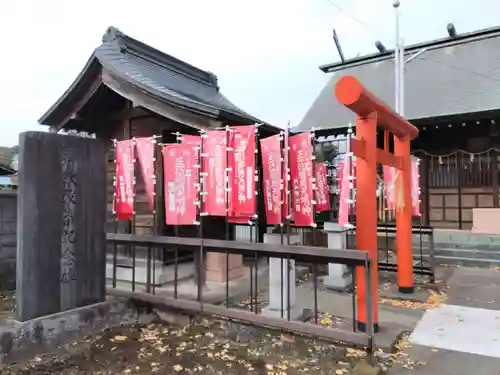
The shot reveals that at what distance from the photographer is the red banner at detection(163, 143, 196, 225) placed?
21.0ft

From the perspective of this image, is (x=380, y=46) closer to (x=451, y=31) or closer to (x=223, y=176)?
(x=451, y=31)

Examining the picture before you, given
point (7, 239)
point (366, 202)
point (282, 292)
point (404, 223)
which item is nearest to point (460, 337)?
point (366, 202)

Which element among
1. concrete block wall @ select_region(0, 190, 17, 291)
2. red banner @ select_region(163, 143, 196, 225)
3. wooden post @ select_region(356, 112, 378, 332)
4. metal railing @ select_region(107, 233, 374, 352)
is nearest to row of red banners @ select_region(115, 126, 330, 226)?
red banner @ select_region(163, 143, 196, 225)

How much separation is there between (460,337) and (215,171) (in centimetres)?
420

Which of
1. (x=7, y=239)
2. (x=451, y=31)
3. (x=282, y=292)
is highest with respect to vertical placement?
(x=451, y=31)

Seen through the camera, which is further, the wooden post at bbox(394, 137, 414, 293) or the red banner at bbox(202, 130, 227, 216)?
the wooden post at bbox(394, 137, 414, 293)

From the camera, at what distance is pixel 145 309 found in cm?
641

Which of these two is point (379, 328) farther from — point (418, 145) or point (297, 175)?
point (418, 145)

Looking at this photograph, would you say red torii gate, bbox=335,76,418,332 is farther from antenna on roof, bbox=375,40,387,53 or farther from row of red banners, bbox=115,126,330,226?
antenna on roof, bbox=375,40,387,53

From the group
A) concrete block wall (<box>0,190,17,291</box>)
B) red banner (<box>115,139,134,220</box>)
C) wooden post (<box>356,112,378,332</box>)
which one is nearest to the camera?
wooden post (<box>356,112,378,332</box>)

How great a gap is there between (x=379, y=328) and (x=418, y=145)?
35.0 ft

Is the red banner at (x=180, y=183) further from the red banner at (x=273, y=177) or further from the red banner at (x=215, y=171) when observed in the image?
the red banner at (x=273, y=177)

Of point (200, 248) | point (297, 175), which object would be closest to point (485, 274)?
point (297, 175)

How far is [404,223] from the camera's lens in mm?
7309
